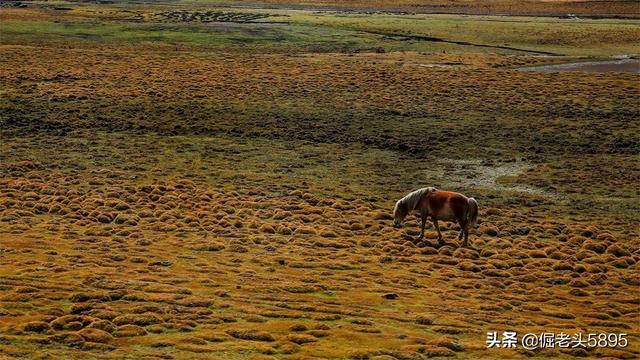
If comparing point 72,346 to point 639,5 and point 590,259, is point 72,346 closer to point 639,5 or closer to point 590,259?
point 590,259

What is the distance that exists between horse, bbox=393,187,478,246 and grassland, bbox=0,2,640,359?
0.95m

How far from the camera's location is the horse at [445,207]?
25562 mm

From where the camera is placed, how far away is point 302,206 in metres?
31.4

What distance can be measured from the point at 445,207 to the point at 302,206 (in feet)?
23.9

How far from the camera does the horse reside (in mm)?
25562

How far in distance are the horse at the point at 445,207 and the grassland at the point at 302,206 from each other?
949mm

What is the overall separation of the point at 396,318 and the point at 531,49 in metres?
75.9

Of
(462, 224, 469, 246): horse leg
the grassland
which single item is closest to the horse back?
(462, 224, 469, 246): horse leg

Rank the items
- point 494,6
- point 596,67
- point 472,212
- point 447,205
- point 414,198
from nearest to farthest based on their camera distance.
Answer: point 472,212
point 447,205
point 414,198
point 596,67
point 494,6

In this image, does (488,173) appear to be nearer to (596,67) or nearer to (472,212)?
(472,212)

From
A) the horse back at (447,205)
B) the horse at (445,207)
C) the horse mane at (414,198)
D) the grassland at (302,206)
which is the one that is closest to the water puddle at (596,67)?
the grassland at (302,206)

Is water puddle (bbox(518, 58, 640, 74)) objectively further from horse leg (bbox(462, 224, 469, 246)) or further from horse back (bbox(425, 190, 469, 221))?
horse back (bbox(425, 190, 469, 221))

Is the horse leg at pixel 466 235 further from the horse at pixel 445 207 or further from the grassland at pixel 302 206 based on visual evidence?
the grassland at pixel 302 206

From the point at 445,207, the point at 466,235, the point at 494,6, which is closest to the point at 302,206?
the point at 445,207
